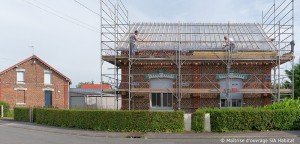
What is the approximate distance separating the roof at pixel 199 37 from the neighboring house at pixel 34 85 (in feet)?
59.8

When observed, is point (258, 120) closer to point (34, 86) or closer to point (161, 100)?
point (161, 100)

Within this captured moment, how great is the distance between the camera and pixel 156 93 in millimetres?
20844

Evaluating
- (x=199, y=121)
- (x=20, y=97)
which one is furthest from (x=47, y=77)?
(x=199, y=121)

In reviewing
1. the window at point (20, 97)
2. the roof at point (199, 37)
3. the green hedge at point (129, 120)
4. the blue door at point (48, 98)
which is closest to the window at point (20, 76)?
the window at point (20, 97)

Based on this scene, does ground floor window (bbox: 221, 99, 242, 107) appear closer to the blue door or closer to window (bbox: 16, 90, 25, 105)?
the blue door

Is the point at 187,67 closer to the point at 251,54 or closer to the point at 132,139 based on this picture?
the point at 251,54

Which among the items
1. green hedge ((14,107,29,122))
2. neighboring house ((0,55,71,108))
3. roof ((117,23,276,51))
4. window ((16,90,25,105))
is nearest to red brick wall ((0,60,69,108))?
neighboring house ((0,55,71,108))

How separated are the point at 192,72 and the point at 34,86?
24469 millimetres

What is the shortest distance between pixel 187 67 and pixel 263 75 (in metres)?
4.63

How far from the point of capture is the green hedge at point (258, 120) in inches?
618

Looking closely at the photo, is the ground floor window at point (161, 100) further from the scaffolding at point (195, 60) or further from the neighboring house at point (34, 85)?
the neighboring house at point (34, 85)

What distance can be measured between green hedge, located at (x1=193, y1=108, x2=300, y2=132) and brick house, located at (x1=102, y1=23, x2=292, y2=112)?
3781 millimetres

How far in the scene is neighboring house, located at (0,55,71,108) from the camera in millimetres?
37531

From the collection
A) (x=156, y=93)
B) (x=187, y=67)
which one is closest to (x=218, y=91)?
(x=187, y=67)
